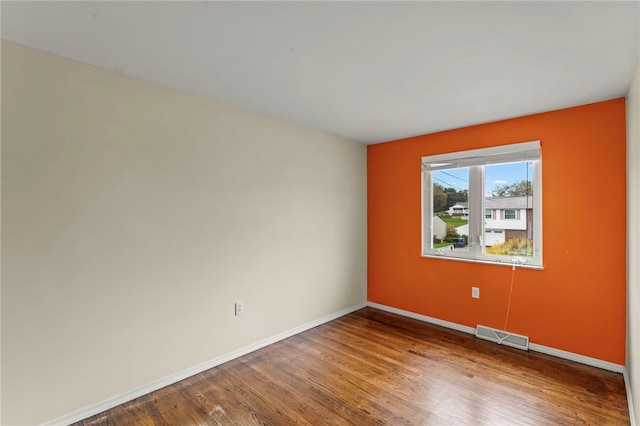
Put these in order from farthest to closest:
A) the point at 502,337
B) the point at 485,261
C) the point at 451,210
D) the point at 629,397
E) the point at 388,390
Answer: the point at 451,210, the point at 485,261, the point at 502,337, the point at 388,390, the point at 629,397

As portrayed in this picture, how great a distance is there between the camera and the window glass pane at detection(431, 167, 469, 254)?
3.47 m

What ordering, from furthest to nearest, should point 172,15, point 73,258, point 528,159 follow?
point 528,159, point 73,258, point 172,15

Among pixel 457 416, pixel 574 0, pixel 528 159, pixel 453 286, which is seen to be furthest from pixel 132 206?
pixel 528 159

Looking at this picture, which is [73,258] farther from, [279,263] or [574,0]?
[574,0]

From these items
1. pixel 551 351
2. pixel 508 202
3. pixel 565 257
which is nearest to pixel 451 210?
pixel 508 202

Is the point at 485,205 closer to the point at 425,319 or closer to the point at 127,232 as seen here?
the point at 425,319

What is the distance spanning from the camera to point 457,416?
1.99 metres

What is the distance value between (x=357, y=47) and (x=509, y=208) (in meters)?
2.35

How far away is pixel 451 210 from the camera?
11.7 feet

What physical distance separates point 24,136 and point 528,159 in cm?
391

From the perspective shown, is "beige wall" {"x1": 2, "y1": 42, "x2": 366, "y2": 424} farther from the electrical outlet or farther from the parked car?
the parked car

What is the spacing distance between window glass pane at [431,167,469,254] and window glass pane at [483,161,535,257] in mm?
223

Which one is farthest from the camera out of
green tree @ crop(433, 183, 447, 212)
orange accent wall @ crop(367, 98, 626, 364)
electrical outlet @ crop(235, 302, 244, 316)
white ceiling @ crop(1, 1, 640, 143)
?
green tree @ crop(433, 183, 447, 212)

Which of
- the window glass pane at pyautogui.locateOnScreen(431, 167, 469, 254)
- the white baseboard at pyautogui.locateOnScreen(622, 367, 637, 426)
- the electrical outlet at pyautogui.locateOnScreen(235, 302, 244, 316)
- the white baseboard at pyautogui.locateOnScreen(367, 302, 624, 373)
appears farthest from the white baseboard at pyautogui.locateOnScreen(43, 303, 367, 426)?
the white baseboard at pyautogui.locateOnScreen(622, 367, 637, 426)
